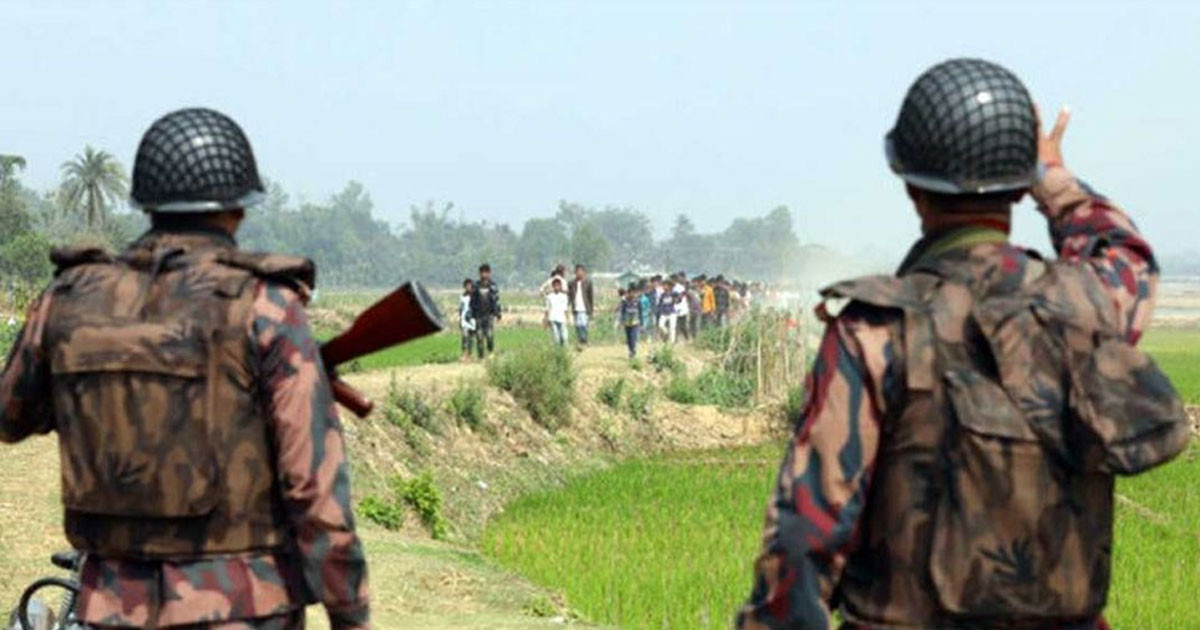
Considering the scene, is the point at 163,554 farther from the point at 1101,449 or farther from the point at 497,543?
the point at 497,543

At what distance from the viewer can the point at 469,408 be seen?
2105cm

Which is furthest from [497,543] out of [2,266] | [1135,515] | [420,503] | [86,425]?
[2,266]

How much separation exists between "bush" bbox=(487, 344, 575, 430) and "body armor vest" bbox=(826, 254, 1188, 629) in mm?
19902

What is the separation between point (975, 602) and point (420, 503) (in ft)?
41.5

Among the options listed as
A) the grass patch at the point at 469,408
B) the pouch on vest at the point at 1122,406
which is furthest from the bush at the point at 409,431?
the pouch on vest at the point at 1122,406

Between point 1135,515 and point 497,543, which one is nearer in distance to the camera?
point 497,543

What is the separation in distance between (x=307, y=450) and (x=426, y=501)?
12.0 metres

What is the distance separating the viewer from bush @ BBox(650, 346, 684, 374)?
29.4 metres

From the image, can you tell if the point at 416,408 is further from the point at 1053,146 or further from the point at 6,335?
the point at 1053,146

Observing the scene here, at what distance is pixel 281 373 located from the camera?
12.5 ft

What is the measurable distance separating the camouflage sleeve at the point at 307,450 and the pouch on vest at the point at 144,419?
0.12 meters

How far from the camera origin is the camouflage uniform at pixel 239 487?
383 cm

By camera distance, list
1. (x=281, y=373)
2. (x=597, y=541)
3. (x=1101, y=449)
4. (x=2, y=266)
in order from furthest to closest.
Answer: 1. (x=2, y=266)
2. (x=597, y=541)
3. (x=281, y=373)
4. (x=1101, y=449)

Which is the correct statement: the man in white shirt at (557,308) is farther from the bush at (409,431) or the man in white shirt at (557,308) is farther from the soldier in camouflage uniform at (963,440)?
the soldier in camouflage uniform at (963,440)
